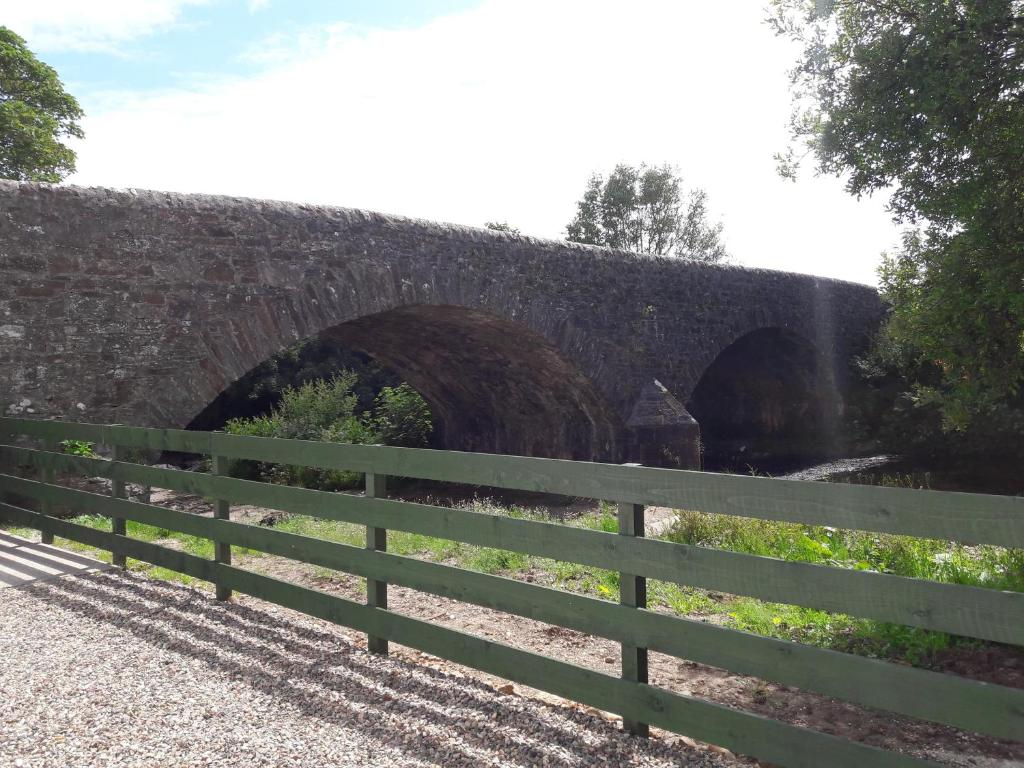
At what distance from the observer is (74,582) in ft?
16.5

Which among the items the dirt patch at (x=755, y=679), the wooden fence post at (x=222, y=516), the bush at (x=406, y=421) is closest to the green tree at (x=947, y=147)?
the dirt patch at (x=755, y=679)

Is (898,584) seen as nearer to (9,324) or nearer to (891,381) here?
(9,324)

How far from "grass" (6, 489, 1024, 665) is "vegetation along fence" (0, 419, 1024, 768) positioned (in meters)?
1.23

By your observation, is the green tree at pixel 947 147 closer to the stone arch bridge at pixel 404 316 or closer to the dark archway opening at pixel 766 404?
the stone arch bridge at pixel 404 316

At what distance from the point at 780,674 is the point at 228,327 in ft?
22.3

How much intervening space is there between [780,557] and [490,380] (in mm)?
9299

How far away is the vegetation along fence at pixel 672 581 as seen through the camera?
2164 millimetres

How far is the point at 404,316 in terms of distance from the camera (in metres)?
10.9

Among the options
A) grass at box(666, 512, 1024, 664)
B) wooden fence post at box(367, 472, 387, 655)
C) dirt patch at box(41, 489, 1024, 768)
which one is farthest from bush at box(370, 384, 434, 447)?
wooden fence post at box(367, 472, 387, 655)

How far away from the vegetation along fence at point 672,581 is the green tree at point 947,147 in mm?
4254

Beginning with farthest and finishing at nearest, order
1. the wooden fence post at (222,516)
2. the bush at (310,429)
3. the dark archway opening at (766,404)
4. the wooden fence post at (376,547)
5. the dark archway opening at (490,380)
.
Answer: the dark archway opening at (766,404) < the bush at (310,429) < the dark archway opening at (490,380) < the wooden fence post at (222,516) < the wooden fence post at (376,547)

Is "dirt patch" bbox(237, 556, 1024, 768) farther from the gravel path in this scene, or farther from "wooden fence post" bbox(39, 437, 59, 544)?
"wooden fence post" bbox(39, 437, 59, 544)

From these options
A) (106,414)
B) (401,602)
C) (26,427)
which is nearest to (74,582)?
(26,427)

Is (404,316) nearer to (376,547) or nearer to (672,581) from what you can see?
(376,547)
